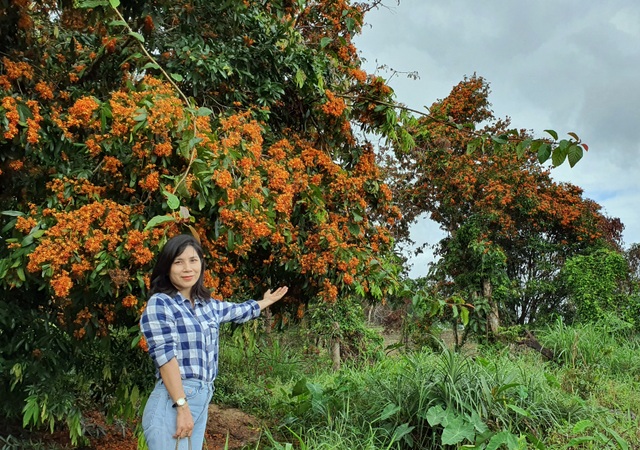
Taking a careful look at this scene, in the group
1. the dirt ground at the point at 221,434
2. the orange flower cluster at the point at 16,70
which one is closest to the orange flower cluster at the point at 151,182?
the orange flower cluster at the point at 16,70

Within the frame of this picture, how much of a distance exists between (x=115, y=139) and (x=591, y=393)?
439 cm

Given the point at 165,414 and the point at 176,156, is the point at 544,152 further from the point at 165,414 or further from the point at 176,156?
the point at 165,414

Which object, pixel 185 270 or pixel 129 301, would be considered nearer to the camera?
pixel 185 270

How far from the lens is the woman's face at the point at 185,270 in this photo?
2.54 meters

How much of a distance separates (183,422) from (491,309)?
7909mm

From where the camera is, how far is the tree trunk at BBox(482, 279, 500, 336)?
31.5ft

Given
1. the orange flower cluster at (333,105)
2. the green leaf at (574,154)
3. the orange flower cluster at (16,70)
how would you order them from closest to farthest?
the green leaf at (574,154) < the orange flower cluster at (16,70) < the orange flower cluster at (333,105)

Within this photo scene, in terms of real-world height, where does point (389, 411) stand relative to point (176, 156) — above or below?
below

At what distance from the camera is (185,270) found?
2.54 metres

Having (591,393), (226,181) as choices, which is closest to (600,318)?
(591,393)

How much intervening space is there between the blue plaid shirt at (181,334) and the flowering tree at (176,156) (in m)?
0.36

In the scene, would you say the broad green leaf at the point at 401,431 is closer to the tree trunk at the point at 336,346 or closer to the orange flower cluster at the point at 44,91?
the orange flower cluster at the point at 44,91

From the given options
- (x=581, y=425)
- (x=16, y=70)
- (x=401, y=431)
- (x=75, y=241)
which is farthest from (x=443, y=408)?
(x=16, y=70)

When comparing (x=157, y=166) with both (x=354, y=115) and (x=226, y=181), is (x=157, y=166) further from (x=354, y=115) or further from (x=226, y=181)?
(x=354, y=115)
